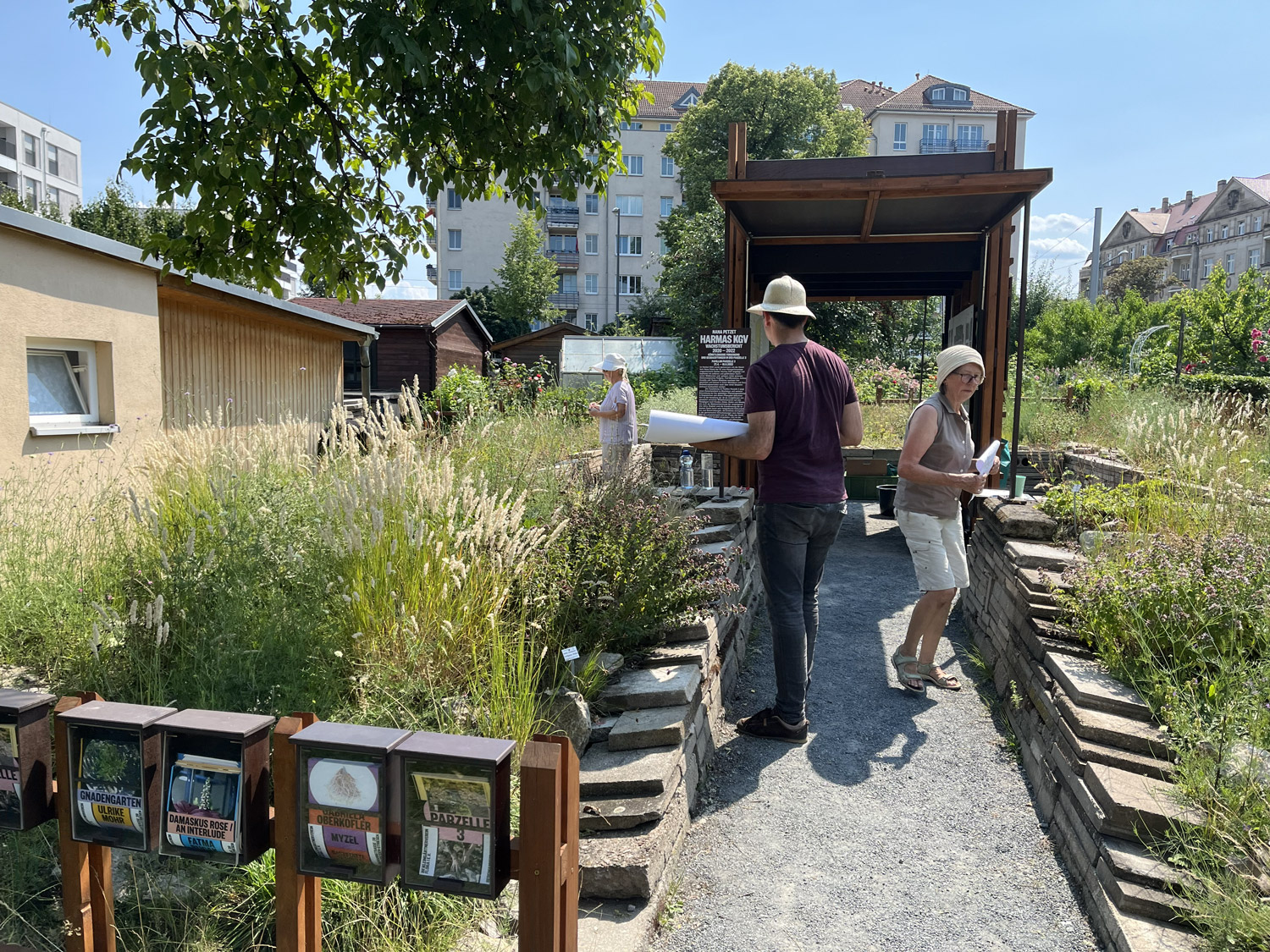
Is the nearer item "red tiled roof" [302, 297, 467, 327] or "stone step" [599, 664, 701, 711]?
"stone step" [599, 664, 701, 711]

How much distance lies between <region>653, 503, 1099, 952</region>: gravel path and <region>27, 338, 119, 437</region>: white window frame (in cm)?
657

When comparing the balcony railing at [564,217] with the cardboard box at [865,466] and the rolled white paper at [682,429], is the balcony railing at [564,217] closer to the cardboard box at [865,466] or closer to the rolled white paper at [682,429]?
the cardboard box at [865,466]

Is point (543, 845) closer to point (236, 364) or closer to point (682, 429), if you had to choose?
point (682, 429)

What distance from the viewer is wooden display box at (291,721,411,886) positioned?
148cm

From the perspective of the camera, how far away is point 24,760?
165 cm

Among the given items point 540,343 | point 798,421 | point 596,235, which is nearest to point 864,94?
point 596,235

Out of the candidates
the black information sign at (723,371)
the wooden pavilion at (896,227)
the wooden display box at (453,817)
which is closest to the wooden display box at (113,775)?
the wooden display box at (453,817)

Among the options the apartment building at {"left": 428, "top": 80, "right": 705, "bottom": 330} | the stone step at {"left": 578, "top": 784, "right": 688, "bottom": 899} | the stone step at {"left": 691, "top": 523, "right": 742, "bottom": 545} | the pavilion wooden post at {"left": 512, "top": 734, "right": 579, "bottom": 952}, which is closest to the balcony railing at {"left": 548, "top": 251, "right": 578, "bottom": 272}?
the apartment building at {"left": 428, "top": 80, "right": 705, "bottom": 330}

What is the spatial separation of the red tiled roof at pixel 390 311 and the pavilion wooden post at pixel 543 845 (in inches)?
984

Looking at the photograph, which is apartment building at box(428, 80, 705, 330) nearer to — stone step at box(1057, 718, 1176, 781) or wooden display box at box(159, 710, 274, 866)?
stone step at box(1057, 718, 1176, 781)

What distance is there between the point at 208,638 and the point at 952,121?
6466cm

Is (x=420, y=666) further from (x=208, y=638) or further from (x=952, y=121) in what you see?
(x=952, y=121)

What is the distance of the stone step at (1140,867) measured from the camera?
2.57 m

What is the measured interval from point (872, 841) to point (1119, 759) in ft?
3.09
